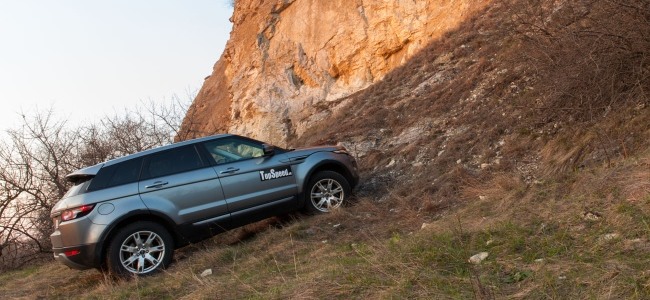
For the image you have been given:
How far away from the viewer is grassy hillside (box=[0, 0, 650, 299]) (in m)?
4.83

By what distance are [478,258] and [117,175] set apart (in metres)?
5.04

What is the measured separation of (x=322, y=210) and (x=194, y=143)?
82.6 inches

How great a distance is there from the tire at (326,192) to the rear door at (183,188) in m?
1.40

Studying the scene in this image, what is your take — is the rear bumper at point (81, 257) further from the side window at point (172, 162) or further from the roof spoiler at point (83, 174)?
the side window at point (172, 162)

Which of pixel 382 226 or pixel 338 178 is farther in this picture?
pixel 338 178

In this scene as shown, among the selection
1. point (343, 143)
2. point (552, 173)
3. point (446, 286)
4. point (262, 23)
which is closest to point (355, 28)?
point (262, 23)

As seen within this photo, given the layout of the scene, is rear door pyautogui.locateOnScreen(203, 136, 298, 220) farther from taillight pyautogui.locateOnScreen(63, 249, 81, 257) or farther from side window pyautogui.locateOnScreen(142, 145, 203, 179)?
taillight pyautogui.locateOnScreen(63, 249, 81, 257)

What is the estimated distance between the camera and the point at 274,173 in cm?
920

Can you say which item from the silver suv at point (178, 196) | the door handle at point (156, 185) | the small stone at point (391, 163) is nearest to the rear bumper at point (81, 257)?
Answer: the silver suv at point (178, 196)

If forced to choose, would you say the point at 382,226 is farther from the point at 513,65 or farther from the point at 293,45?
the point at 293,45

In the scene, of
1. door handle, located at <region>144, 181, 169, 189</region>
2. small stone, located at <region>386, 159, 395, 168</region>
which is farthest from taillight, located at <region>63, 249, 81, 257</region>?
small stone, located at <region>386, 159, 395, 168</region>

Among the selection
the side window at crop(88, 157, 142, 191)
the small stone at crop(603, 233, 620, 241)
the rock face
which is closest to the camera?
the small stone at crop(603, 233, 620, 241)

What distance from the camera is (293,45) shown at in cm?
2203

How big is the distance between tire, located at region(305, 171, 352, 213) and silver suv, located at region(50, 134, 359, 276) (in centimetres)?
1
